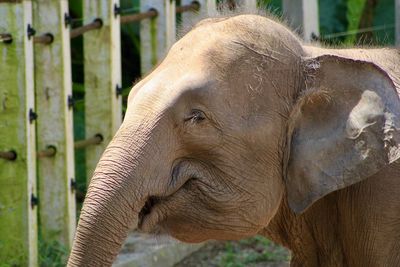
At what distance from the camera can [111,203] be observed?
203 inches

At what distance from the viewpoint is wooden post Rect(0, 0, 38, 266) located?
29.6 feet

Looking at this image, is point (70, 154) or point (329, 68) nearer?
point (329, 68)

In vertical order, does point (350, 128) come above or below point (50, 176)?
above

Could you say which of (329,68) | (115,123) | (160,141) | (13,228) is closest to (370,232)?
(329,68)

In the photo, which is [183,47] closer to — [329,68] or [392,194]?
[329,68]

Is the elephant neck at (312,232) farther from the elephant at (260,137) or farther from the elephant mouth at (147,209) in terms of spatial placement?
the elephant mouth at (147,209)

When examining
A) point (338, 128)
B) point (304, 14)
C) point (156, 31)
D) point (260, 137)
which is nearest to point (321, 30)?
point (304, 14)

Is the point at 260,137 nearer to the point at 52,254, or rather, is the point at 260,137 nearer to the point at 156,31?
the point at 52,254

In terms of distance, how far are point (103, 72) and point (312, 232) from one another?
422 cm

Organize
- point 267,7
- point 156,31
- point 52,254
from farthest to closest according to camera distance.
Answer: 1. point 156,31
2. point 267,7
3. point 52,254

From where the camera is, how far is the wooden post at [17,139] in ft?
29.6

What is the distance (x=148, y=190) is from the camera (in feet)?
17.6

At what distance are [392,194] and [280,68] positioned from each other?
0.72 metres

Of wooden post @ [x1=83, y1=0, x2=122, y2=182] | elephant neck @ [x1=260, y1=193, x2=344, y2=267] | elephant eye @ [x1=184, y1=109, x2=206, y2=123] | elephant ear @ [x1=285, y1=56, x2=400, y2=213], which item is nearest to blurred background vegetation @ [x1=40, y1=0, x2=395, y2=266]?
wooden post @ [x1=83, y1=0, x2=122, y2=182]
